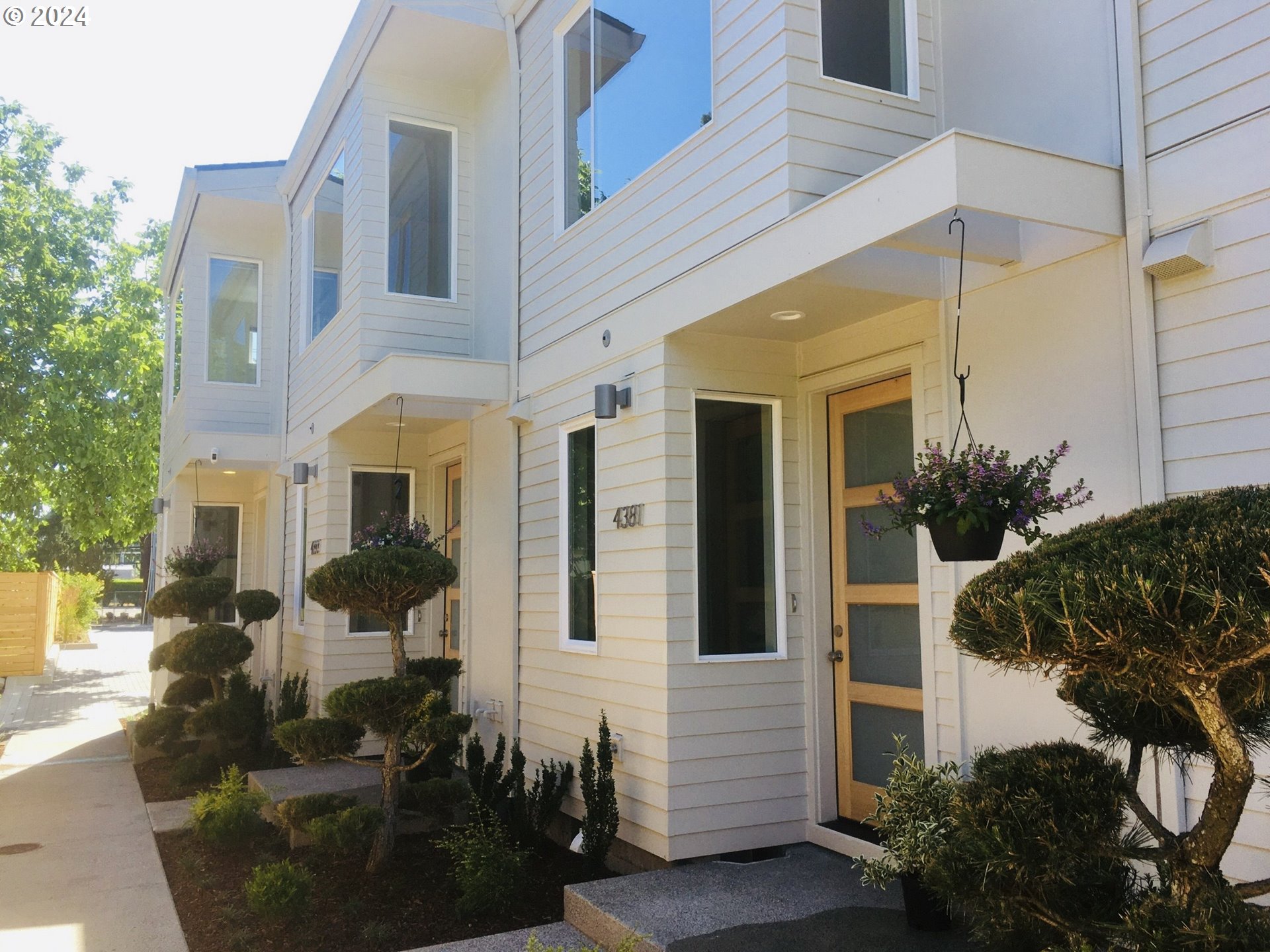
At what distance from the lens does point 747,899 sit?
4.36 meters

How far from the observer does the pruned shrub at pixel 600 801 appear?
17.2 feet

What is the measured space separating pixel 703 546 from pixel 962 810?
8.65 ft

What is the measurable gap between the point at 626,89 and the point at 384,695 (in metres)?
3.69

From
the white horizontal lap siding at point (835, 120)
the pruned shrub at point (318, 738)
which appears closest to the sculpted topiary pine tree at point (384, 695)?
the pruned shrub at point (318, 738)

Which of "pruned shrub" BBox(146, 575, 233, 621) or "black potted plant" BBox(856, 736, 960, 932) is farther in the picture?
"pruned shrub" BBox(146, 575, 233, 621)

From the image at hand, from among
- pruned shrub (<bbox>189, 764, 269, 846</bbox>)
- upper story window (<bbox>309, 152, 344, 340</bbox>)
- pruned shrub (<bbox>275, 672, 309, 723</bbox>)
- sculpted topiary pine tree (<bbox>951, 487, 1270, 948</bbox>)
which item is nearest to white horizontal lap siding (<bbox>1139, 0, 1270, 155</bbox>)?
sculpted topiary pine tree (<bbox>951, 487, 1270, 948</bbox>)

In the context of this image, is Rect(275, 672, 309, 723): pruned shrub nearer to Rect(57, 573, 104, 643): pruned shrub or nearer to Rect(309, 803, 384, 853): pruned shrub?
Rect(309, 803, 384, 853): pruned shrub

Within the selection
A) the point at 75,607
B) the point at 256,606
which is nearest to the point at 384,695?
the point at 256,606

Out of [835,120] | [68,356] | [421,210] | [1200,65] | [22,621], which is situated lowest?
[22,621]

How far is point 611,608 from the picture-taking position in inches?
221

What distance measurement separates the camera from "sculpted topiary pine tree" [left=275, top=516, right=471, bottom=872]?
5.54 m

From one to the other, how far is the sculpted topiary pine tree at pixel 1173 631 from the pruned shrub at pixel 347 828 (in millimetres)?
4154

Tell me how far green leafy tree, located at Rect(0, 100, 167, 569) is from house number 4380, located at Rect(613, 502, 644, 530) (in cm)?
1287

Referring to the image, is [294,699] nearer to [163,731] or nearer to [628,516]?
[163,731]
